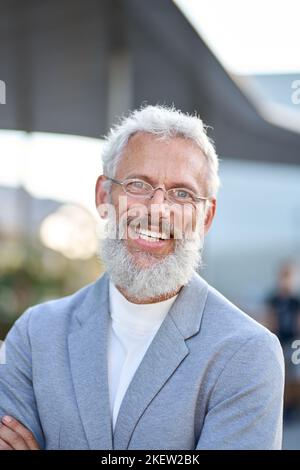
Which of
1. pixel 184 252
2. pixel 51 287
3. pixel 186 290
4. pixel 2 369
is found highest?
pixel 184 252

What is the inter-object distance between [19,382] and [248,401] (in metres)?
0.81

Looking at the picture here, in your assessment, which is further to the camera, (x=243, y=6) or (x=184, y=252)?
(x=243, y=6)

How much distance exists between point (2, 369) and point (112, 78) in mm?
5482

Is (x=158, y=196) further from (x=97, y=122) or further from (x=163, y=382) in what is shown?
(x=97, y=122)

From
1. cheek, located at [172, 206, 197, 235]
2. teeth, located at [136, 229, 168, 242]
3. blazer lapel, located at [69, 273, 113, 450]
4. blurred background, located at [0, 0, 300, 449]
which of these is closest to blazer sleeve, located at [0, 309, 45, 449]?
blazer lapel, located at [69, 273, 113, 450]

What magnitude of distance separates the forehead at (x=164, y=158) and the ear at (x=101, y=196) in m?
0.19

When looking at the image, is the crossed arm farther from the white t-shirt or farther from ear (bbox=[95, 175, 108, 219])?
ear (bbox=[95, 175, 108, 219])

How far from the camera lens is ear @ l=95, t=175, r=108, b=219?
2266mm

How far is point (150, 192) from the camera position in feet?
6.66

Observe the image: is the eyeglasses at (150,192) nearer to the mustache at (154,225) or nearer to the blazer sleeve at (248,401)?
the mustache at (154,225)

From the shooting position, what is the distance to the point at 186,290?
2.15 m

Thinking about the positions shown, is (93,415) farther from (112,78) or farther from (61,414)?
(112,78)

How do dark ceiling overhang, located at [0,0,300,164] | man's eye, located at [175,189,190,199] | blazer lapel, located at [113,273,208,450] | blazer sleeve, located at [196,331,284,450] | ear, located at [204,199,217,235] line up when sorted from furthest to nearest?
dark ceiling overhang, located at [0,0,300,164]
ear, located at [204,199,217,235]
man's eye, located at [175,189,190,199]
blazer lapel, located at [113,273,208,450]
blazer sleeve, located at [196,331,284,450]

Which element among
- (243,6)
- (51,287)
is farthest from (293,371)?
(243,6)
